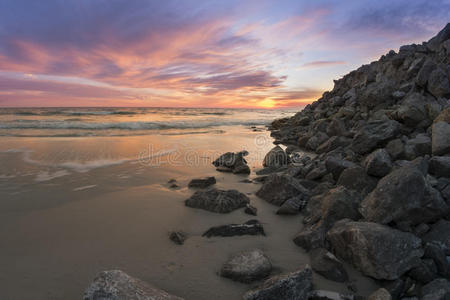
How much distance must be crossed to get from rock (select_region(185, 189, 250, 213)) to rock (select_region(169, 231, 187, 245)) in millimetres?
928

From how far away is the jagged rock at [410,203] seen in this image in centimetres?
286

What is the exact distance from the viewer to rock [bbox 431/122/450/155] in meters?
4.05

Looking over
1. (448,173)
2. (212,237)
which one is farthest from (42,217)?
(448,173)

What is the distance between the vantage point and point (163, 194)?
5152 mm

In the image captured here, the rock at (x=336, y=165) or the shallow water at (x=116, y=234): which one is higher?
the rock at (x=336, y=165)

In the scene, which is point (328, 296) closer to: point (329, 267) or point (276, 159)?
point (329, 267)

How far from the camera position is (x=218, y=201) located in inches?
171

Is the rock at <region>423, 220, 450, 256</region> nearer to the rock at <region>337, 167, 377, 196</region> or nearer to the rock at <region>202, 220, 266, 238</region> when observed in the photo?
the rock at <region>337, 167, 377, 196</region>

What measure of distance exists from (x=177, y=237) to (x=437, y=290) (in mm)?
2720

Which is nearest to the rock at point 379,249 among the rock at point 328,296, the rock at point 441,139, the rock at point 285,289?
the rock at point 328,296

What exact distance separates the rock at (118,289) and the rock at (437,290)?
7.11ft

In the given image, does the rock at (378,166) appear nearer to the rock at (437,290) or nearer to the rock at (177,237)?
Answer: the rock at (437,290)

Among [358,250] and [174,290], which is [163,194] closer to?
[174,290]

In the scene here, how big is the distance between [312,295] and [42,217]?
405cm
